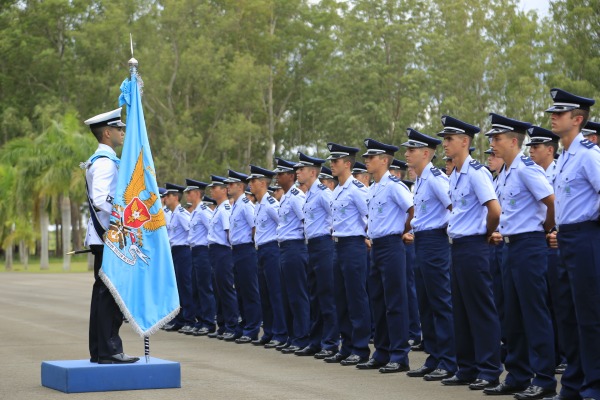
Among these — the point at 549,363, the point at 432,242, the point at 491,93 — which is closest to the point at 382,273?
the point at 432,242

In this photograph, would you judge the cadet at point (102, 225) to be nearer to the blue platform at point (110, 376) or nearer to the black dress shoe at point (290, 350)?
the blue platform at point (110, 376)

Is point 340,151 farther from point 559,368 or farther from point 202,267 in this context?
point 202,267

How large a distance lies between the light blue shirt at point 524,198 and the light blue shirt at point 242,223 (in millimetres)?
6318

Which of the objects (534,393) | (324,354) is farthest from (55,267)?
(534,393)

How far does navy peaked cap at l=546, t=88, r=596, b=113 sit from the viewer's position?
8414mm

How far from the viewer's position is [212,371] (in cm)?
1134

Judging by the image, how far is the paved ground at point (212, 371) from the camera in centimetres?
943

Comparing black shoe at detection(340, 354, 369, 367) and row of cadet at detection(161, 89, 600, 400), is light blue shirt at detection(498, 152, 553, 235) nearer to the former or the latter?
row of cadet at detection(161, 89, 600, 400)

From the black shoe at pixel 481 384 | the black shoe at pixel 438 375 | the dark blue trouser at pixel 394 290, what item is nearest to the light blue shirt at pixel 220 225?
the dark blue trouser at pixel 394 290

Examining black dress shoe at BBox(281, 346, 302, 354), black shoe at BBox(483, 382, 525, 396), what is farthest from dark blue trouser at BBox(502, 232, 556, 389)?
black dress shoe at BBox(281, 346, 302, 354)

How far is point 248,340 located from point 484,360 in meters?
5.78

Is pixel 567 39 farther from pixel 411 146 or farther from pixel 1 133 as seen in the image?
pixel 1 133

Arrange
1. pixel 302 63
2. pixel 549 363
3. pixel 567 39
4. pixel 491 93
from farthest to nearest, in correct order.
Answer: pixel 302 63 → pixel 491 93 → pixel 567 39 → pixel 549 363

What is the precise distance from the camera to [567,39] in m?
30.4
